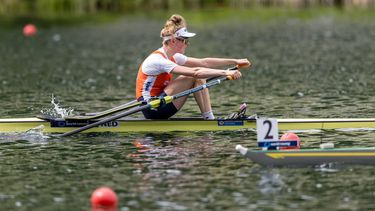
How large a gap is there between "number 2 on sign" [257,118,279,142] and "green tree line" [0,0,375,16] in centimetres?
6437

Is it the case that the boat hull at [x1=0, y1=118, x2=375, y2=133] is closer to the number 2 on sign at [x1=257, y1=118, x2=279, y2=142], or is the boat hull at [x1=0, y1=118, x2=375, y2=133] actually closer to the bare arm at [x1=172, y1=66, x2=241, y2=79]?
the bare arm at [x1=172, y1=66, x2=241, y2=79]

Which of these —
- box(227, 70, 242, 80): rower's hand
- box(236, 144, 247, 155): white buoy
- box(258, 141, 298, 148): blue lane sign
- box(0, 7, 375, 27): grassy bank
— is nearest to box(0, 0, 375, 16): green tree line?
box(0, 7, 375, 27): grassy bank

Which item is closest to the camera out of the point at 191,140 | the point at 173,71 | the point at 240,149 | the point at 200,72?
the point at 240,149

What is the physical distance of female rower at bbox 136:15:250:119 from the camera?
18.9m

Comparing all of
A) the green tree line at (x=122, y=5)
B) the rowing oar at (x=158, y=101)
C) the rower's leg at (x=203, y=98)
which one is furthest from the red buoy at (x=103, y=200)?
the green tree line at (x=122, y=5)

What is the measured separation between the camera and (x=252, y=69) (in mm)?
35469

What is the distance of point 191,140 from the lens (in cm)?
1922

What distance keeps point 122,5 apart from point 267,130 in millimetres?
76184

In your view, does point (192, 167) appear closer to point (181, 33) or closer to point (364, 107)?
point (181, 33)

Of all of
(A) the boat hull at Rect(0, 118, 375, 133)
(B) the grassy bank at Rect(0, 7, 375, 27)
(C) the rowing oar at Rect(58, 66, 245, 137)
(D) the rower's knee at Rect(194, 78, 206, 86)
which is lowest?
(A) the boat hull at Rect(0, 118, 375, 133)

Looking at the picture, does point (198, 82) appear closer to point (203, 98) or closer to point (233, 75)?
point (203, 98)

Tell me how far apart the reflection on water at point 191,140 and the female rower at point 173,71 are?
647 mm

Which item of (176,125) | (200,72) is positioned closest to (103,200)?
(200,72)

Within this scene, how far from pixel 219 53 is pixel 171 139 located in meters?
24.8
